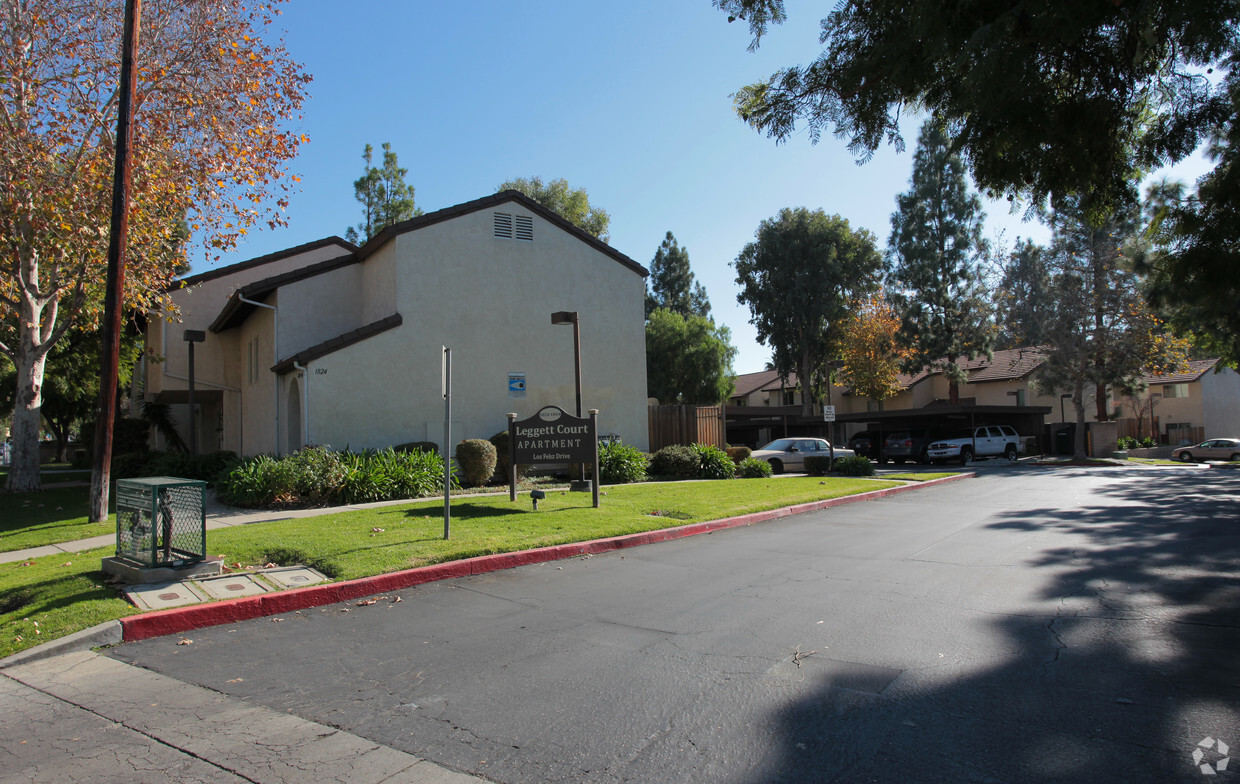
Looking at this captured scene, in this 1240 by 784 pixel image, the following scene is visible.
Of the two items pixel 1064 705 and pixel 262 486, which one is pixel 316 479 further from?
pixel 1064 705

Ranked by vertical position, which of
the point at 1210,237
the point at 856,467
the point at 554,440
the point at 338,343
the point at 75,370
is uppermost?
the point at 75,370

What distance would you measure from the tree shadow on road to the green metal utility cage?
6377 mm

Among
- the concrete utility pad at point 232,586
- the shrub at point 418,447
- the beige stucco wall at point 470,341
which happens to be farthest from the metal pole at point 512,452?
the beige stucco wall at point 470,341

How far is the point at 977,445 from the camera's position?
3394 cm

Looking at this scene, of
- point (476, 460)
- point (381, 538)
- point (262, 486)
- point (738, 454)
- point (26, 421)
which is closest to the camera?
point (381, 538)

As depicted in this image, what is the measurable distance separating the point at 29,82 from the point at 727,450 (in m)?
19.9

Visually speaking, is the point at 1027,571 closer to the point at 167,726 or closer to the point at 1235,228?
the point at 1235,228

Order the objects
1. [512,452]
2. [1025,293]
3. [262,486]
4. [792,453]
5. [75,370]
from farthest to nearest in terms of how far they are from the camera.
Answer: [1025,293], [75,370], [792,453], [262,486], [512,452]

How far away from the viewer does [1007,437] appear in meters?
36.0

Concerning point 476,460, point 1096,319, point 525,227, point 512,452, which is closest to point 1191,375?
point 1096,319

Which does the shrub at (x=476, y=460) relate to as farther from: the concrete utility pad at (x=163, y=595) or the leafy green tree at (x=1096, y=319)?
the leafy green tree at (x=1096, y=319)

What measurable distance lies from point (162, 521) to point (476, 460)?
9.37 m

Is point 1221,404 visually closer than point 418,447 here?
No

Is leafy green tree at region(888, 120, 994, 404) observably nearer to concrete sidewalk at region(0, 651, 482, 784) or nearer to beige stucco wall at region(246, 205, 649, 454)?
beige stucco wall at region(246, 205, 649, 454)
